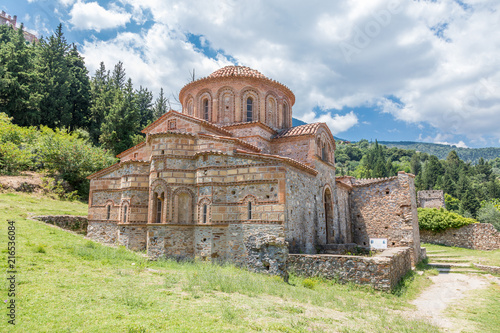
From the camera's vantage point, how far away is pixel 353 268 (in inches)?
404

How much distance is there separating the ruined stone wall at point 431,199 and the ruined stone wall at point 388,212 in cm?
2661

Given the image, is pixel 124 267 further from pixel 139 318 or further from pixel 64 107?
pixel 64 107

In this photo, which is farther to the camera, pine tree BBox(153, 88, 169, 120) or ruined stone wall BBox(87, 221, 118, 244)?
pine tree BBox(153, 88, 169, 120)

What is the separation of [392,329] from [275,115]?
1384 cm

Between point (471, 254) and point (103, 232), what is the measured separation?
21.9 meters

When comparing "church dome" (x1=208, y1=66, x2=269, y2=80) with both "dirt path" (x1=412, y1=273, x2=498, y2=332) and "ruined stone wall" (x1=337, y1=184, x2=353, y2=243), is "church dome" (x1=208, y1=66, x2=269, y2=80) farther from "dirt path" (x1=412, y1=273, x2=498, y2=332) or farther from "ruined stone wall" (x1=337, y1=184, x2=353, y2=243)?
"dirt path" (x1=412, y1=273, x2=498, y2=332)

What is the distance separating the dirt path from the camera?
7975mm

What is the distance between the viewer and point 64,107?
31828 millimetres

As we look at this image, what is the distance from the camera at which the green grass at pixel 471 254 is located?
16.4 m

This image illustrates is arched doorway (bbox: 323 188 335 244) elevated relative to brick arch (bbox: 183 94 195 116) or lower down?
lower down

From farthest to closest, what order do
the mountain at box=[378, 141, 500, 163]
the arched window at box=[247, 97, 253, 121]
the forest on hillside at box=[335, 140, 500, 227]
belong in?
the mountain at box=[378, 141, 500, 163] → the forest on hillside at box=[335, 140, 500, 227] → the arched window at box=[247, 97, 253, 121]

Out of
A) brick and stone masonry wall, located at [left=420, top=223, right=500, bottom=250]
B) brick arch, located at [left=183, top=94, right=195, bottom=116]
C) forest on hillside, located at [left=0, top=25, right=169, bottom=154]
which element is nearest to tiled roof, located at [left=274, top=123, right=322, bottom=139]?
brick arch, located at [left=183, top=94, right=195, bottom=116]

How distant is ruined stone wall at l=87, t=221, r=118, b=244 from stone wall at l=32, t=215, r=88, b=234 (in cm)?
115

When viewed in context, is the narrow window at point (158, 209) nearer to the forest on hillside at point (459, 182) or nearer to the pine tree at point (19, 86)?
the pine tree at point (19, 86)
